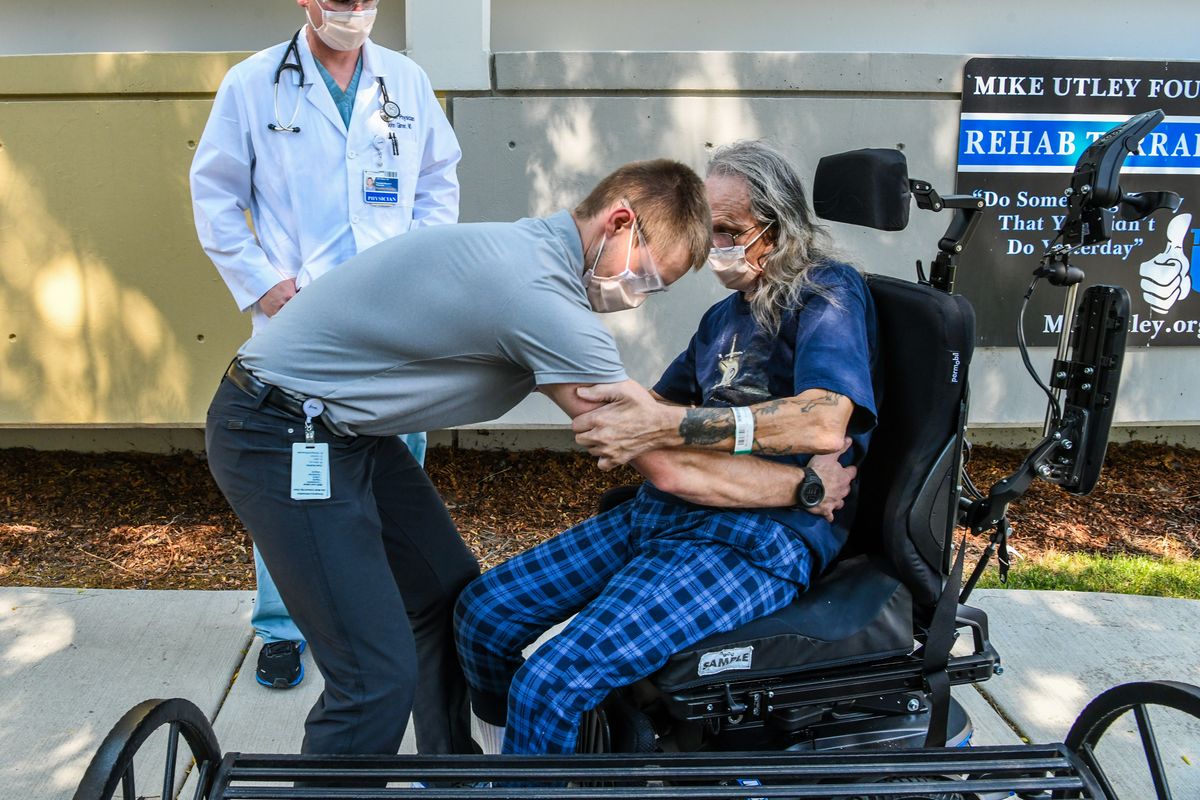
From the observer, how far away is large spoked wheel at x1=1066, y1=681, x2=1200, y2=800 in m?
2.06

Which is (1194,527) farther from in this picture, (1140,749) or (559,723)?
(559,723)

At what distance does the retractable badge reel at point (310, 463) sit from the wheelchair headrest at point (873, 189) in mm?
1267

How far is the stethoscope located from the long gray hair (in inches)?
45.1

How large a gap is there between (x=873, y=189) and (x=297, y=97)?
167 cm

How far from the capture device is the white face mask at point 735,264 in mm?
2455

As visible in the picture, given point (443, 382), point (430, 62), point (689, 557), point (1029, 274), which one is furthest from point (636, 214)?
point (1029, 274)

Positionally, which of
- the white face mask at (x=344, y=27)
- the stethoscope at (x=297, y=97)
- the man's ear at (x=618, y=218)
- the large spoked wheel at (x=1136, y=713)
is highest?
the white face mask at (x=344, y=27)

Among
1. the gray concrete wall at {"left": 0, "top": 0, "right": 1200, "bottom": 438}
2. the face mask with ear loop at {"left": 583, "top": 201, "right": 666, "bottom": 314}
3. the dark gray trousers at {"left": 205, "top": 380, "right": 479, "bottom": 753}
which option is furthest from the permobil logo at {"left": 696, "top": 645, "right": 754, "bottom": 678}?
the gray concrete wall at {"left": 0, "top": 0, "right": 1200, "bottom": 438}

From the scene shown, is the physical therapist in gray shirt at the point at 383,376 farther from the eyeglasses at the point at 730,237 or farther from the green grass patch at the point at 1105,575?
the green grass patch at the point at 1105,575

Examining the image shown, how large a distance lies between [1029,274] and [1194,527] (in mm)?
1374

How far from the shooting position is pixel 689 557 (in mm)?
2297

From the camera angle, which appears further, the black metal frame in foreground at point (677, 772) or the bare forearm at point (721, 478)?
the bare forearm at point (721, 478)

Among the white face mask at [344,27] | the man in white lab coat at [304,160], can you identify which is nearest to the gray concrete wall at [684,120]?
the man in white lab coat at [304,160]

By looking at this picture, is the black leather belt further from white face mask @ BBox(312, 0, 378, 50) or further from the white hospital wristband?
white face mask @ BBox(312, 0, 378, 50)
